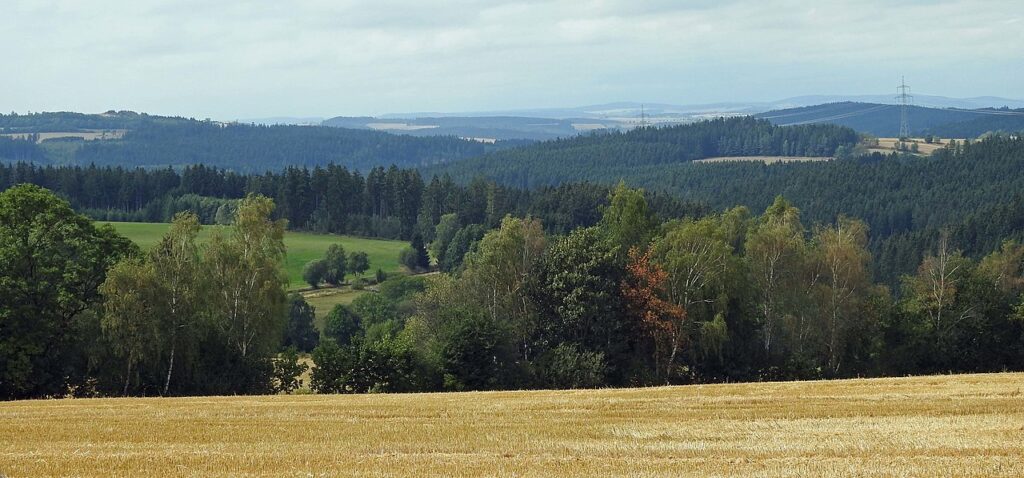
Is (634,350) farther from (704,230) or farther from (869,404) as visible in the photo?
(869,404)

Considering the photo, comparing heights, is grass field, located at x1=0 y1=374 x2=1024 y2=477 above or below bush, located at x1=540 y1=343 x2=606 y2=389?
above

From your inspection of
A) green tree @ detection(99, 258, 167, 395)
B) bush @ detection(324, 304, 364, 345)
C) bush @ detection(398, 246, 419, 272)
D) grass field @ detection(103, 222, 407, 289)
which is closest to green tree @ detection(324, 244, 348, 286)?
grass field @ detection(103, 222, 407, 289)

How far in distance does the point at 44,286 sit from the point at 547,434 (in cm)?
3298

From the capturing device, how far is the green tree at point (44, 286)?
163 feet

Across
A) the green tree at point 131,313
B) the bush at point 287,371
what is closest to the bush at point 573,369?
the bush at point 287,371

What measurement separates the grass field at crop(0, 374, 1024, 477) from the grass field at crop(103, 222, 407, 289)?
9082 centimetres

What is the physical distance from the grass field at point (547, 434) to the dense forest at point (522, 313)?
1182 cm

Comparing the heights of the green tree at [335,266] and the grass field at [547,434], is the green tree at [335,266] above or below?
below

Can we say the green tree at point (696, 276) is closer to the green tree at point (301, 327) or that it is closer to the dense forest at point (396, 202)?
the green tree at point (301, 327)

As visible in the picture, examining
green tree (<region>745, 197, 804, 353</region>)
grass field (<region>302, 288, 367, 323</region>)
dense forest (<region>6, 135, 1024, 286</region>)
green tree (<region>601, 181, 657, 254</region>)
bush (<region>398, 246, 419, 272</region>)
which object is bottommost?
grass field (<region>302, 288, 367, 323</region>)

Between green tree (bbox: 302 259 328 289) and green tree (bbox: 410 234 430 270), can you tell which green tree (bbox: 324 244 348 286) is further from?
green tree (bbox: 410 234 430 270)

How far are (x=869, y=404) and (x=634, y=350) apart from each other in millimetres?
28135

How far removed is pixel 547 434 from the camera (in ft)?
93.0

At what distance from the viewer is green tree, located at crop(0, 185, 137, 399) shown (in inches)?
1960
